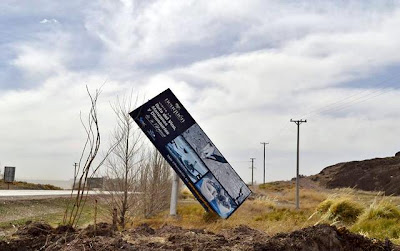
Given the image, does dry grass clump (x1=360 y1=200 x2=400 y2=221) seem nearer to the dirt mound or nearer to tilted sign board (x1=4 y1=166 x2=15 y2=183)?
the dirt mound

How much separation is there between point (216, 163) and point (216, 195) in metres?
0.91

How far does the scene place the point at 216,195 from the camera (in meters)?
15.1

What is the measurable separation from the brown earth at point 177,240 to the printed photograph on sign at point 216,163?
6509 mm

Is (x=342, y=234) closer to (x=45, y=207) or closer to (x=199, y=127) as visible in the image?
(x=199, y=127)

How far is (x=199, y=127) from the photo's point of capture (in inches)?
601

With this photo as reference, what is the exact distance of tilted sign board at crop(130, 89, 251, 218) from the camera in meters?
15.0

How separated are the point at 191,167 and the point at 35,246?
7.84m

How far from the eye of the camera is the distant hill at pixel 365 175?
A: 6444cm

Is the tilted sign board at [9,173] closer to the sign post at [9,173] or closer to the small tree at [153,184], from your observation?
the sign post at [9,173]

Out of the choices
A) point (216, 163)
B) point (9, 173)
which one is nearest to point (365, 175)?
point (9, 173)

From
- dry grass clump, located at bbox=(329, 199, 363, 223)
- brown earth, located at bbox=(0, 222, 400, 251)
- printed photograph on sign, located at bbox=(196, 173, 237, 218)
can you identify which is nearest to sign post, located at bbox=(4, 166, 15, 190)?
printed photograph on sign, located at bbox=(196, 173, 237, 218)

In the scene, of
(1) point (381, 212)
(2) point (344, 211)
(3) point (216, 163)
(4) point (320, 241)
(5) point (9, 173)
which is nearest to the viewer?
(4) point (320, 241)

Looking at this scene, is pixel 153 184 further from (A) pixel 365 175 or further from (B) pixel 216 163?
(A) pixel 365 175

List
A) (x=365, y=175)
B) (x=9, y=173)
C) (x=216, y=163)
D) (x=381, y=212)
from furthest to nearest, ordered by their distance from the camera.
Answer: (x=365, y=175) < (x=9, y=173) < (x=216, y=163) < (x=381, y=212)
